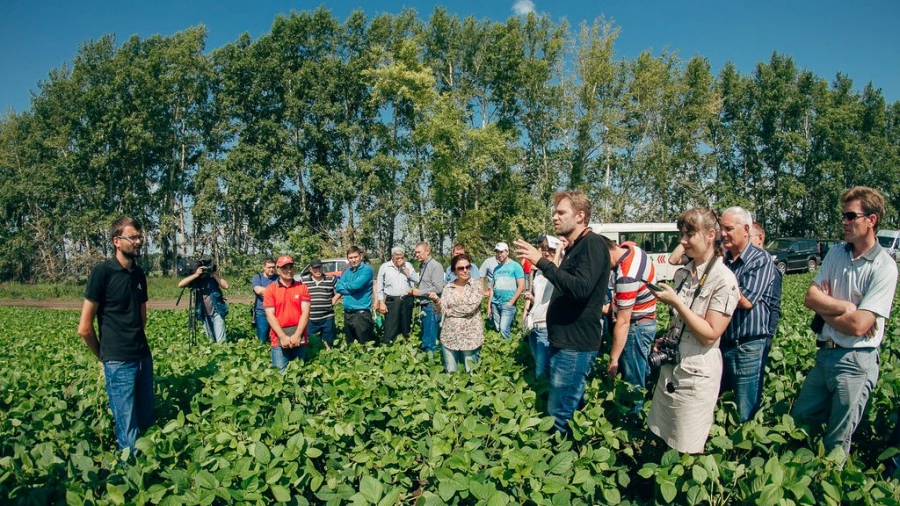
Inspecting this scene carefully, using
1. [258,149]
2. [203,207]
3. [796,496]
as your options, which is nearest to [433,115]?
[258,149]

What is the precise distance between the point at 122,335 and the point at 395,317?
3.99 m

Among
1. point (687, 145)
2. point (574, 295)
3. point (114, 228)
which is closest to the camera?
point (574, 295)

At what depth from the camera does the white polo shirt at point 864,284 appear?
2764 mm

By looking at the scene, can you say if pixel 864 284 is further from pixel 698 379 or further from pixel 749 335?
pixel 698 379

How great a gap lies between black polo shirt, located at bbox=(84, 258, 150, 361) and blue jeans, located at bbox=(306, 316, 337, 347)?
10.3 ft

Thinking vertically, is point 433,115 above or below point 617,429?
above

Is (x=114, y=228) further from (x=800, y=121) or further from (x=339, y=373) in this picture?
(x=800, y=121)

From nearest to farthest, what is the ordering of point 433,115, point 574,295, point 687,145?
point 574,295
point 433,115
point 687,145

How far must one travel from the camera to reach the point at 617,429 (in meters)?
3.33

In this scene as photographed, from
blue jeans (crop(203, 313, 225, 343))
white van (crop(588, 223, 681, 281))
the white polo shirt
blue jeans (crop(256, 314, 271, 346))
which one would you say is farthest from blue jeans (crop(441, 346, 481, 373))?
white van (crop(588, 223, 681, 281))

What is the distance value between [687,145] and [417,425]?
3478 cm

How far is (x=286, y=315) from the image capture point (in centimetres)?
561

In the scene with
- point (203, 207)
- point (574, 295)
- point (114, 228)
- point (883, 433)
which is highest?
point (203, 207)

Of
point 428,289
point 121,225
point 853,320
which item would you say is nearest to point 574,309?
point 853,320
